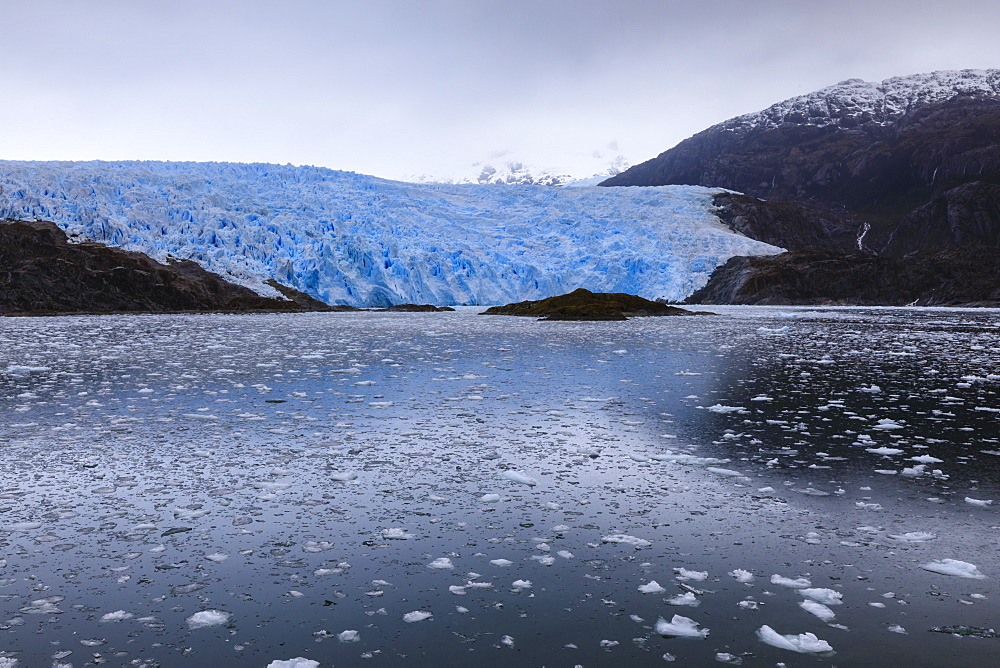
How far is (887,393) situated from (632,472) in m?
7.19

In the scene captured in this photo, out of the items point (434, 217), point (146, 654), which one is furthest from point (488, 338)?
point (434, 217)

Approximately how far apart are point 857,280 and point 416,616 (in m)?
76.2

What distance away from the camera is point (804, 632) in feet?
11.8

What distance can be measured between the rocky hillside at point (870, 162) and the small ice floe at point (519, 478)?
8813cm

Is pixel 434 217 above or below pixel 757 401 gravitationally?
above

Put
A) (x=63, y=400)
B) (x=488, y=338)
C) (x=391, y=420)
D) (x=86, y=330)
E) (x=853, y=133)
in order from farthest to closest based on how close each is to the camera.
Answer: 1. (x=853, y=133)
2. (x=86, y=330)
3. (x=488, y=338)
4. (x=63, y=400)
5. (x=391, y=420)

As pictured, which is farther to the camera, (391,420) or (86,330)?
(86,330)

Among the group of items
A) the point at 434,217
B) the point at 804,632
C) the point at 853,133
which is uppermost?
the point at 853,133

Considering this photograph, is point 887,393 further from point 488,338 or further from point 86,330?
point 86,330

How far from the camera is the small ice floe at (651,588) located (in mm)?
4043

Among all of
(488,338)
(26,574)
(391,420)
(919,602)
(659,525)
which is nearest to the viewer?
(919,602)

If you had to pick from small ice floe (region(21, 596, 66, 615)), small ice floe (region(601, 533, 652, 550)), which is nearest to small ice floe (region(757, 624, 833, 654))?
small ice floe (region(601, 533, 652, 550))

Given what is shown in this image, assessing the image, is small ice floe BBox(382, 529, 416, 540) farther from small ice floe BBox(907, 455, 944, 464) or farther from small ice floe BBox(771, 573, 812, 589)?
small ice floe BBox(907, 455, 944, 464)

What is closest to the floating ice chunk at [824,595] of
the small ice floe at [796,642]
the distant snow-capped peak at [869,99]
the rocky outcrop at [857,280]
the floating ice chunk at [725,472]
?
the small ice floe at [796,642]
